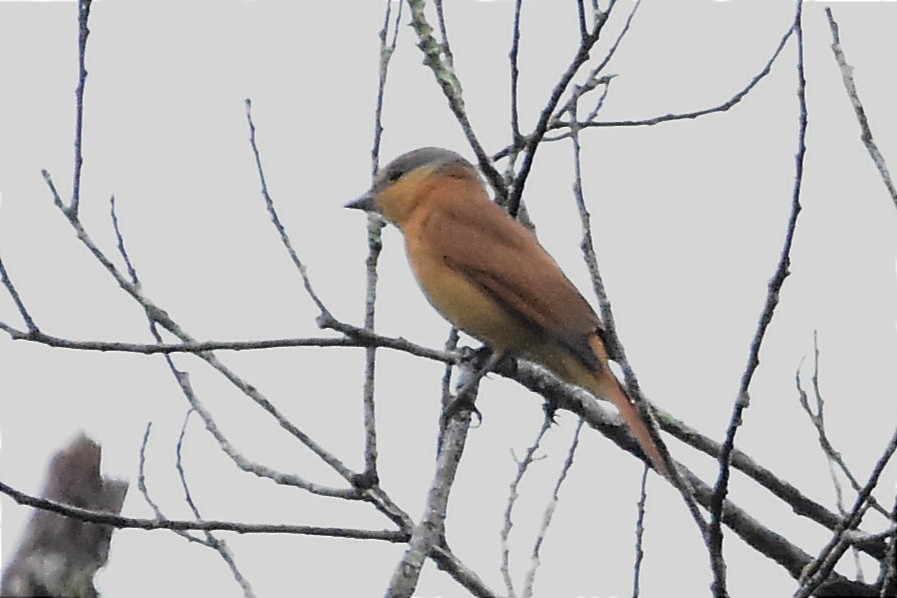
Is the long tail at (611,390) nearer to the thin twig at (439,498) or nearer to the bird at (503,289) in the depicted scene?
the bird at (503,289)

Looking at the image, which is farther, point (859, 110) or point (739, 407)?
point (859, 110)

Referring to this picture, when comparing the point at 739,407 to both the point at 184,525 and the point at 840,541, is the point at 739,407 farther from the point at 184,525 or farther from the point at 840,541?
the point at 184,525

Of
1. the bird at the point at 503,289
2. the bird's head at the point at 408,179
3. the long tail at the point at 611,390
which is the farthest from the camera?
the bird's head at the point at 408,179

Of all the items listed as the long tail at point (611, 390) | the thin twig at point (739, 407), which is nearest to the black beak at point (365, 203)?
the long tail at point (611, 390)

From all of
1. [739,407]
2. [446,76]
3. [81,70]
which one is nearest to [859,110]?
[739,407]

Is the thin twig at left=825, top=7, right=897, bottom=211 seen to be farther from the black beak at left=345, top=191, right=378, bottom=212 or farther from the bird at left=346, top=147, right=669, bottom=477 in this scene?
the black beak at left=345, top=191, right=378, bottom=212

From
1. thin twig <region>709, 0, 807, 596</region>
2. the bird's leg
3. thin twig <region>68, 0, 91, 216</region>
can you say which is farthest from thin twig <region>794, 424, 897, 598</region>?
thin twig <region>68, 0, 91, 216</region>
